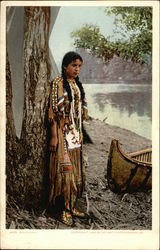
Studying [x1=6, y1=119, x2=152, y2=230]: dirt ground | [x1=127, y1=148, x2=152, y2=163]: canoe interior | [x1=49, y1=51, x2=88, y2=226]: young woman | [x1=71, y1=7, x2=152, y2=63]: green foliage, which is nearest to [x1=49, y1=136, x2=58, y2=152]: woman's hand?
[x1=49, y1=51, x2=88, y2=226]: young woman

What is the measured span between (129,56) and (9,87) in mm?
1111

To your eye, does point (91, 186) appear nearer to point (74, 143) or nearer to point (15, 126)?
point (74, 143)

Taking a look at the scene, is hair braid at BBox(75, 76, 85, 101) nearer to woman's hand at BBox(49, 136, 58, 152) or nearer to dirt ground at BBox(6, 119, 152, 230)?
dirt ground at BBox(6, 119, 152, 230)

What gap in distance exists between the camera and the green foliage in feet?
9.14

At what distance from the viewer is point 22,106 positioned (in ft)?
8.99

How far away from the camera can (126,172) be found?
2809 mm

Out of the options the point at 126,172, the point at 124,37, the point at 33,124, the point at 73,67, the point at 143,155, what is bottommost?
the point at 126,172

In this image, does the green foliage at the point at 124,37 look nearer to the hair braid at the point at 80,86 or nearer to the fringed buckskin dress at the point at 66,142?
the hair braid at the point at 80,86

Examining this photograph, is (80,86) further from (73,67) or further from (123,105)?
(123,105)

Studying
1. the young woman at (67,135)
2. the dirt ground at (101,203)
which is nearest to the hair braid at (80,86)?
the young woman at (67,135)

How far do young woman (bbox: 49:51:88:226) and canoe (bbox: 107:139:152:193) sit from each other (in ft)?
0.94

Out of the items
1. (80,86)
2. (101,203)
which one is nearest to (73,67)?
(80,86)

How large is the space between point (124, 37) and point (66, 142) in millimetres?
1079

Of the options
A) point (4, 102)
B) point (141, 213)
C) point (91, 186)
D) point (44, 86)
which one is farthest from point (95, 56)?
point (141, 213)
